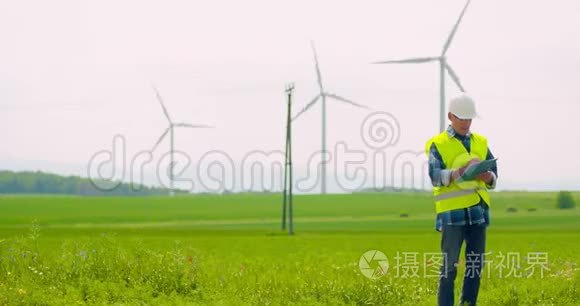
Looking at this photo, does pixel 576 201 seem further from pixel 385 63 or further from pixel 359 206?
pixel 385 63

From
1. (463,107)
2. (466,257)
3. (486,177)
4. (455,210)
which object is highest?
(463,107)

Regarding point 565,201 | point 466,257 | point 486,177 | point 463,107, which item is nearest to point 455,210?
point 486,177

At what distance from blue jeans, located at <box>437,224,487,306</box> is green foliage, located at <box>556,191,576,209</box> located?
5200 cm

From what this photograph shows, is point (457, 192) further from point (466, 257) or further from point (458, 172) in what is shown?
point (466, 257)

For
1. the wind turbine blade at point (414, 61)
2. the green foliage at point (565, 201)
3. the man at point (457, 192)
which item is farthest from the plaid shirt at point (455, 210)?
the green foliage at point (565, 201)

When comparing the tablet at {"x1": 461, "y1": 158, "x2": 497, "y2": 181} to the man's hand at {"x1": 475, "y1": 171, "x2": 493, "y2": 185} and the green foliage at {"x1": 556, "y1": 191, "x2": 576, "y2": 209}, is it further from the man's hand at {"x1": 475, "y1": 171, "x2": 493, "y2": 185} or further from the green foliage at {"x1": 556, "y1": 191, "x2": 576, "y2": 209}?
the green foliage at {"x1": 556, "y1": 191, "x2": 576, "y2": 209}

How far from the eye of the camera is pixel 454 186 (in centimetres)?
809

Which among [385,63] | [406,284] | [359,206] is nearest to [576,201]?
[359,206]

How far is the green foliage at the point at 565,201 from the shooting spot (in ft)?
189

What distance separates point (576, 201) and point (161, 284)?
172 ft

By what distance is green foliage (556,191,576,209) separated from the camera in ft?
189

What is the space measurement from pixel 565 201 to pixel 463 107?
53151 millimetres

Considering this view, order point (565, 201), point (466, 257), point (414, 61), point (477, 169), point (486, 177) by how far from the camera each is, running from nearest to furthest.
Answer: point (477, 169), point (486, 177), point (466, 257), point (414, 61), point (565, 201)

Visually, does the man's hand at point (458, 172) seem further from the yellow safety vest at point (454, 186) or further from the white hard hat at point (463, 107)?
the white hard hat at point (463, 107)
